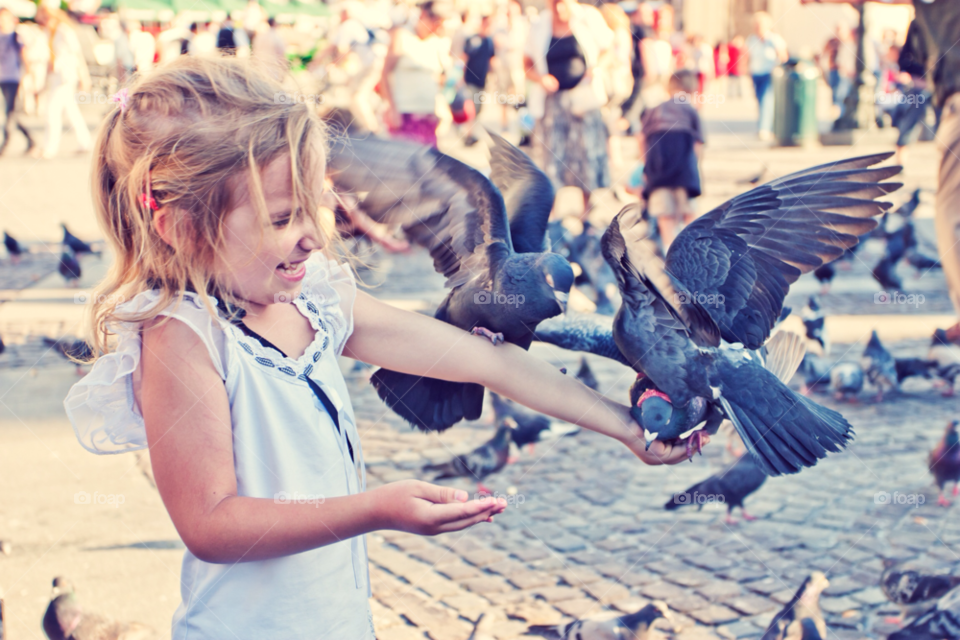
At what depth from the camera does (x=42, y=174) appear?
12.4 metres

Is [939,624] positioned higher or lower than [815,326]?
lower

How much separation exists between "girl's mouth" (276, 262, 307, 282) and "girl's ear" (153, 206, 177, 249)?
7.9 inches

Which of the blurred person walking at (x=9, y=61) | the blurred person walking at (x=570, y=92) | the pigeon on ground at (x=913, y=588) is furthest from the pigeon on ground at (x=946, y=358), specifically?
the blurred person walking at (x=9, y=61)

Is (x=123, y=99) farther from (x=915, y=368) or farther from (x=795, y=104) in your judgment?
(x=795, y=104)

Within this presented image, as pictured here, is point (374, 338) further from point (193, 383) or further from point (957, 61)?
point (957, 61)

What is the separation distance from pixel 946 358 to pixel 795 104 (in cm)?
1068

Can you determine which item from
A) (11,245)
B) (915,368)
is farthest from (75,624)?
(11,245)

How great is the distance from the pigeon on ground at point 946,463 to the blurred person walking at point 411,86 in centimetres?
549

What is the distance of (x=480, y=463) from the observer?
14.2 ft

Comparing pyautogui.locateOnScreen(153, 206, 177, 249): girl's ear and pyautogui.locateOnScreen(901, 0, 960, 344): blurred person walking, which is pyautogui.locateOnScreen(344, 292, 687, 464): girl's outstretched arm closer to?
pyautogui.locateOnScreen(153, 206, 177, 249): girl's ear

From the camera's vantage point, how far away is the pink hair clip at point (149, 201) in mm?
1558

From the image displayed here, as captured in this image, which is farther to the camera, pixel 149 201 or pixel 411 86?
pixel 411 86

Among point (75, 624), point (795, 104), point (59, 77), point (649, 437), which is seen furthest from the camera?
point (795, 104)

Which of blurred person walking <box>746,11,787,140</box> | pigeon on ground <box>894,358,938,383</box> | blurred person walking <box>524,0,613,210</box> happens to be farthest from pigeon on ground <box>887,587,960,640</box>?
blurred person walking <box>746,11,787,140</box>
